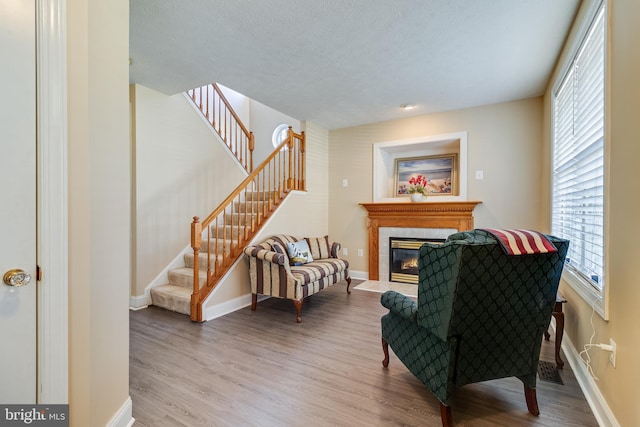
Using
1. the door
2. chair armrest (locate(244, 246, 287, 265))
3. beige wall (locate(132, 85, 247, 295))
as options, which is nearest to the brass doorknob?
the door

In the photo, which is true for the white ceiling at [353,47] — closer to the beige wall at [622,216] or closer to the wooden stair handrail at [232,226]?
the beige wall at [622,216]

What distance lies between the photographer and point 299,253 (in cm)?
372

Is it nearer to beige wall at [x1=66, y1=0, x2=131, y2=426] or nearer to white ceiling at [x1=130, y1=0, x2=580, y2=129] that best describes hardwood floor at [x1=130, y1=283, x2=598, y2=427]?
beige wall at [x1=66, y1=0, x2=131, y2=426]

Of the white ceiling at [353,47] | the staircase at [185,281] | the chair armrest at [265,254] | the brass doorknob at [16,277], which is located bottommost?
the staircase at [185,281]

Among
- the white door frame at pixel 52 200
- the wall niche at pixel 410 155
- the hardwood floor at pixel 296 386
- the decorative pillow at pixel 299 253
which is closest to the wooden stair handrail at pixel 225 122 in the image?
the decorative pillow at pixel 299 253

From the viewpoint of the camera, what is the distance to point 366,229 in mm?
4969

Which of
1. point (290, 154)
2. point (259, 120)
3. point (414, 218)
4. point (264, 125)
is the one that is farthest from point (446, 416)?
point (259, 120)

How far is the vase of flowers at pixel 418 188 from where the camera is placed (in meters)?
4.40

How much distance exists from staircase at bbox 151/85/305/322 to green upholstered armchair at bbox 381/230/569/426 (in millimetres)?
2316

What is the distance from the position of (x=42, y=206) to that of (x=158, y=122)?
304 cm

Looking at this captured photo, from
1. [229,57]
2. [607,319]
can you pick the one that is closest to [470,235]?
[607,319]

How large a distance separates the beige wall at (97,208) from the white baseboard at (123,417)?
29mm

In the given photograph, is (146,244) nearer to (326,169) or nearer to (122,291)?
Result: (122,291)

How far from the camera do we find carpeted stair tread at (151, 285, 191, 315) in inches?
127
